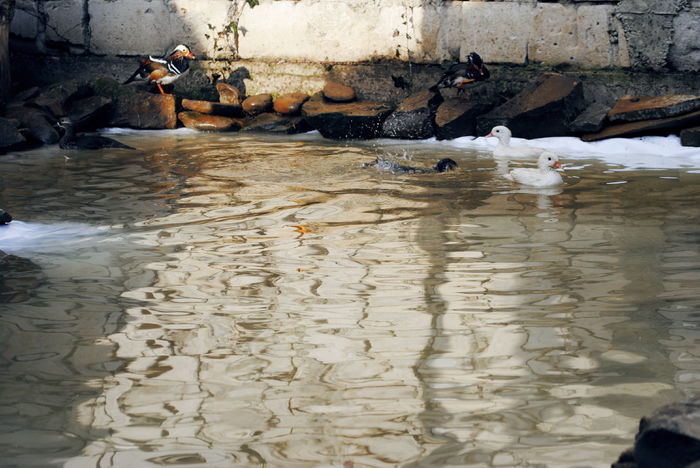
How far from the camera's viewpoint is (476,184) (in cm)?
621

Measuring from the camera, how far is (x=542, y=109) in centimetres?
846

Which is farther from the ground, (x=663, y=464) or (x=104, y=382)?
(x=663, y=464)

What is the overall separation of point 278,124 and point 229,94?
1025 mm

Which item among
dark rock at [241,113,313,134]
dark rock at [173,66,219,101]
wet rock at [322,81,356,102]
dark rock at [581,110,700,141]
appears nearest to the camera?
dark rock at [581,110,700,141]

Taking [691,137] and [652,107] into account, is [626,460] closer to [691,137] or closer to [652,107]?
[691,137]

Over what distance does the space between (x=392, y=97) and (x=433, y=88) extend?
77 centimetres

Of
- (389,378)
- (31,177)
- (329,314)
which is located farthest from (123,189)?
(389,378)

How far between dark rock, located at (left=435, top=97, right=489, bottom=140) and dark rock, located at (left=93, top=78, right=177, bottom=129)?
11.8ft

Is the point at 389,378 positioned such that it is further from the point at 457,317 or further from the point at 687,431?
the point at 687,431

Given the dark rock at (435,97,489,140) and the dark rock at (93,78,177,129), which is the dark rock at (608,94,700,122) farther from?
the dark rock at (93,78,177,129)

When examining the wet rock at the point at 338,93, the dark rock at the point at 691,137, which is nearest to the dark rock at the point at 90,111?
the wet rock at the point at 338,93

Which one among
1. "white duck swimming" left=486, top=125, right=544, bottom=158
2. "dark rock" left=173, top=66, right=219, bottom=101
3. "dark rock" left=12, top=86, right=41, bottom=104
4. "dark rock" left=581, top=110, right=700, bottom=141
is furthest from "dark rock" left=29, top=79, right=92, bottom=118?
"dark rock" left=581, top=110, right=700, bottom=141

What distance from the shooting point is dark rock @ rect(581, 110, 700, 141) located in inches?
309

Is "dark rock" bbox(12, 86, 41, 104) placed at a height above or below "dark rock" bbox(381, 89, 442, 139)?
above
